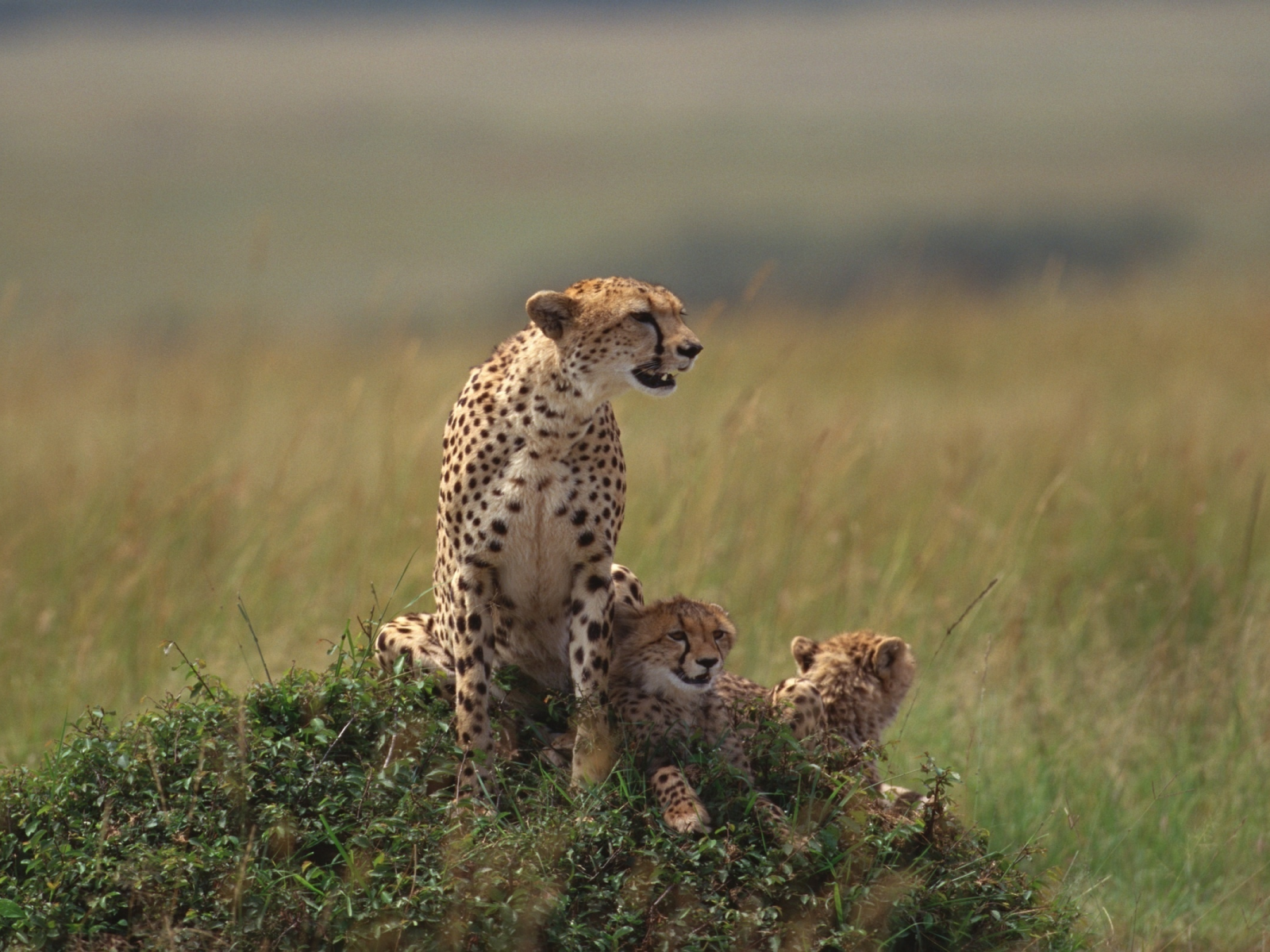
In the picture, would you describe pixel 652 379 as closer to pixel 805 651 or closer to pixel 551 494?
pixel 551 494

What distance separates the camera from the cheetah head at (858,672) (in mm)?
4340

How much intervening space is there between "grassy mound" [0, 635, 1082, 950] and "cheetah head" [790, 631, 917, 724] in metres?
0.63

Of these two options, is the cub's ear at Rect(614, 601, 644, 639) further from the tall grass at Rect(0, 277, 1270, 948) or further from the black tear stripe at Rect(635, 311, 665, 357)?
the tall grass at Rect(0, 277, 1270, 948)

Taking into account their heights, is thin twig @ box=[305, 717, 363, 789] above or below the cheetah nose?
below

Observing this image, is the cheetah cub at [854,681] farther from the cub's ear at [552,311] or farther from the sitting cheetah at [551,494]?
the cub's ear at [552,311]

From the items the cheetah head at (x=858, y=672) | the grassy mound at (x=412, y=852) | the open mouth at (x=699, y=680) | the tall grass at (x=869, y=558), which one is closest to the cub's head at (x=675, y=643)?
the open mouth at (x=699, y=680)

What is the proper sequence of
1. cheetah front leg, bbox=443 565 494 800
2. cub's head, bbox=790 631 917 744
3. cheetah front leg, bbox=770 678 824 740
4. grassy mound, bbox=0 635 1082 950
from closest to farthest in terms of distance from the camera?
1. grassy mound, bbox=0 635 1082 950
2. cheetah front leg, bbox=443 565 494 800
3. cheetah front leg, bbox=770 678 824 740
4. cub's head, bbox=790 631 917 744

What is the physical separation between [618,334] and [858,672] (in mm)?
1406

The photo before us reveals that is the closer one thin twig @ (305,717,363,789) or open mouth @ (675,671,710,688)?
thin twig @ (305,717,363,789)

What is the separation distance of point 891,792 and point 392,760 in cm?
133

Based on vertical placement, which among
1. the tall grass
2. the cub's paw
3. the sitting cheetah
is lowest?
the tall grass

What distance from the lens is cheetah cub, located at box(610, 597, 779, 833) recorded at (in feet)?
12.0

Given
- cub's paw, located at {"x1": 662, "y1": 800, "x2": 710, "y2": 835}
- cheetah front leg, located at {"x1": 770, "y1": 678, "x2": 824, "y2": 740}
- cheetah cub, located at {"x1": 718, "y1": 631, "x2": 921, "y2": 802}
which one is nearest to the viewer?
cub's paw, located at {"x1": 662, "y1": 800, "x2": 710, "y2": 835}

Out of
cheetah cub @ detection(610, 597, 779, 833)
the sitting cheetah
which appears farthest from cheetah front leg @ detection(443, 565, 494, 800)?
cheetah cub @ detection(610, 597, 779, 833)
